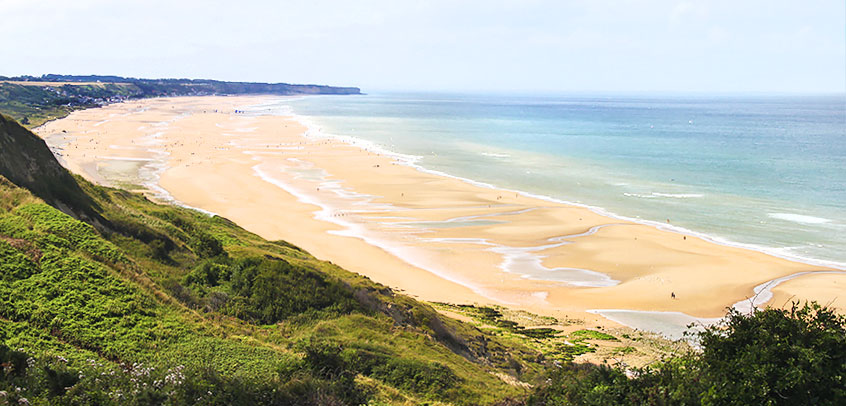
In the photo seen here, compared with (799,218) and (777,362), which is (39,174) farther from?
(799,218)

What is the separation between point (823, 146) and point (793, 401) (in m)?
94.8

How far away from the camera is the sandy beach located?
27.7m

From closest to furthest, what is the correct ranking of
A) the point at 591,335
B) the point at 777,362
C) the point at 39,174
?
the point at 777,362
the point at 39,174
the point at 591,335

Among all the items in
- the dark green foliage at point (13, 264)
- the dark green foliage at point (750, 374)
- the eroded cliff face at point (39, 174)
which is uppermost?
the eroded cliff face at point (39, 174)

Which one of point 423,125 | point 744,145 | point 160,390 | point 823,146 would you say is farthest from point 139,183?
point 823,146

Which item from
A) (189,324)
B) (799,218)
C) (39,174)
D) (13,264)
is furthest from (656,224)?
(13,264)

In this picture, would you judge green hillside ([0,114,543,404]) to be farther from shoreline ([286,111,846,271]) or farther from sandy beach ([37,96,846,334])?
shoreline ([286,111,846,271])

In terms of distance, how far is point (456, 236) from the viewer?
36.6 m

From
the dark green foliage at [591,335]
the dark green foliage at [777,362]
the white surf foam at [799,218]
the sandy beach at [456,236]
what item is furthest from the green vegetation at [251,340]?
the white surf foam at [799,218]

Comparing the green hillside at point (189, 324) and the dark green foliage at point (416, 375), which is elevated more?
the green hillside at point (189, 324)

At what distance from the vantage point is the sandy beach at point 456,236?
2773cm

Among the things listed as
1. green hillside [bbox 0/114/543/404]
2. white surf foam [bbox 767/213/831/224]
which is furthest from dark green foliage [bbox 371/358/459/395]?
white surf foam [bbox 767/213/831/224]

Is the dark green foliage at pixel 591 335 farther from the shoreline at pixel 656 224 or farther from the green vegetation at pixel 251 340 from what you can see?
the shoreline at pixel 656 224

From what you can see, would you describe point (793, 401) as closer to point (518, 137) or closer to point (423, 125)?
point (518, 137)
